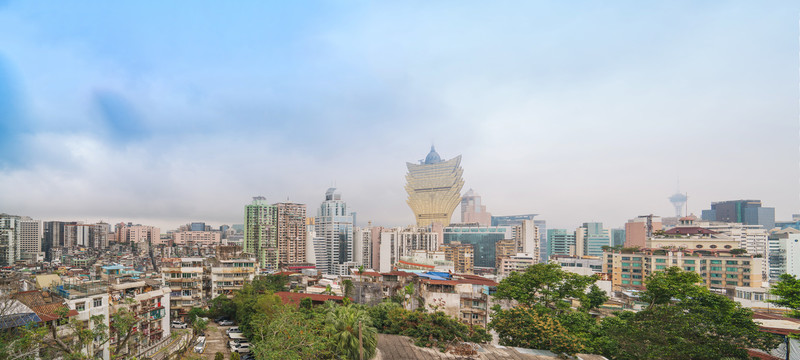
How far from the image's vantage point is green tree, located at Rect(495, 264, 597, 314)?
1543cm

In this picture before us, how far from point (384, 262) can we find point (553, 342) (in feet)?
157

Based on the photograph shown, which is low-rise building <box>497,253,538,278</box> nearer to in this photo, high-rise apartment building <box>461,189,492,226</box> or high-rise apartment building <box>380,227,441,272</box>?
high-rise apartment building <box>380,227,441,272</box>

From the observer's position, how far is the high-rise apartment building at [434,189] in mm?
91812

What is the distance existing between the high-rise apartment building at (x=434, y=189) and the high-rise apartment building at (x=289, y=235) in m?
38.8

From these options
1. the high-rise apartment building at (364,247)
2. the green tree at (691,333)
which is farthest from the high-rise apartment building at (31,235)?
the green tree at (691,333)

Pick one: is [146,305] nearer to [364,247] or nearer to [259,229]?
[259,229]

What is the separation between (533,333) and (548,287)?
5.00m

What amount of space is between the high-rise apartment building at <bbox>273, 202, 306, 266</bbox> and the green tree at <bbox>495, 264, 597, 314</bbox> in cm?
4592

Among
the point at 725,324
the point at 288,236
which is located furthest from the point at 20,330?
the point at 288,236

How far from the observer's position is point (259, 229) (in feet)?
179

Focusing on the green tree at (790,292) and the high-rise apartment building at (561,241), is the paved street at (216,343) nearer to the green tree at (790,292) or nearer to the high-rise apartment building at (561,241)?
the green tree at (790,292)

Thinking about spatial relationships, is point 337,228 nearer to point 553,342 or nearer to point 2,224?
point 2,224

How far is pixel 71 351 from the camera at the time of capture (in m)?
8.38

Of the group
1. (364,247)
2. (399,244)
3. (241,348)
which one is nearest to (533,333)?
(241,348)
